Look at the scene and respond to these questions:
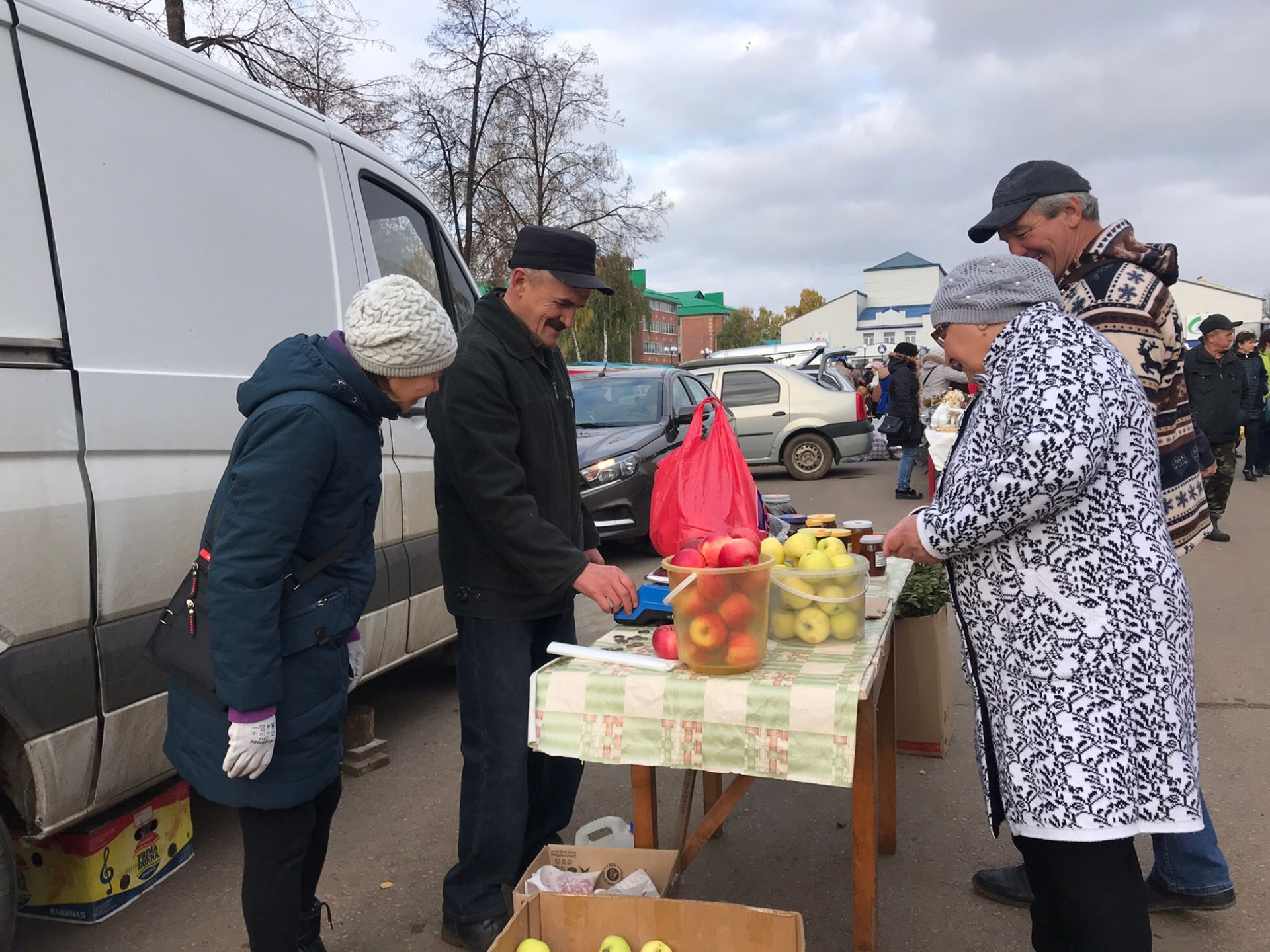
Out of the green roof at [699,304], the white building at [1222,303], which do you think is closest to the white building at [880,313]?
the white building at [1222,303]

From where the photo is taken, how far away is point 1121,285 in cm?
239

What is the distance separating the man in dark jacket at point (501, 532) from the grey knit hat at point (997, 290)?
106 centimetres

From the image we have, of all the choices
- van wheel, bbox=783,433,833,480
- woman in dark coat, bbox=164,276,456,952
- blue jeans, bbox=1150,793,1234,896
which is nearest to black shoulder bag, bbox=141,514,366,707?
woman in dark coat, bbox=164,276,456,952

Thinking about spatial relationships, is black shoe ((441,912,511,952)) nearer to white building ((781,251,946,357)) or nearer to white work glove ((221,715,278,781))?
white work glove ((221,715,278,781))

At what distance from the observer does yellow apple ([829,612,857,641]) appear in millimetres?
2314

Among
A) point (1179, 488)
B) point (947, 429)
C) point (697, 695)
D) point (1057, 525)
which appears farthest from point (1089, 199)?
point (947, 429)

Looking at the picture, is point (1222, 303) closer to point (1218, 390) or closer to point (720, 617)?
point (1218, 390)

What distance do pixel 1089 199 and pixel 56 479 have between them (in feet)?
9.51

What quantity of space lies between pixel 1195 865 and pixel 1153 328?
5.56 ft

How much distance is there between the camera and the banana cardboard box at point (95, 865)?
2.76m

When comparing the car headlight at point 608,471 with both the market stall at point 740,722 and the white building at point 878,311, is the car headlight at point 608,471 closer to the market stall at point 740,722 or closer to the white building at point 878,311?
the market stall at point 740,722

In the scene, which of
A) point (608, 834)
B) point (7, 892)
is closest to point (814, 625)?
point (608, 834)

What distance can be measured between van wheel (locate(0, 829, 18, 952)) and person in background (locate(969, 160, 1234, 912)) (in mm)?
3086

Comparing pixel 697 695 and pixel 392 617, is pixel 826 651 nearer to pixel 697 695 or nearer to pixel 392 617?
pixel 697 695
